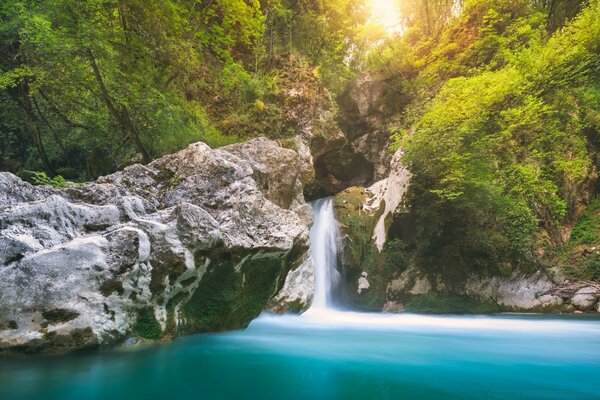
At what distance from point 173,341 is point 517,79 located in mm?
11187

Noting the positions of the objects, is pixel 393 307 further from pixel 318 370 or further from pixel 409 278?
pixel 318 370

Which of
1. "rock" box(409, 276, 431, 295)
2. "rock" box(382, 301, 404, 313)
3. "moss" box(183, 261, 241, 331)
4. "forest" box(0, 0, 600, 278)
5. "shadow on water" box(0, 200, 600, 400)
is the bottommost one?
"rock" box(382, 301, 404, 313)

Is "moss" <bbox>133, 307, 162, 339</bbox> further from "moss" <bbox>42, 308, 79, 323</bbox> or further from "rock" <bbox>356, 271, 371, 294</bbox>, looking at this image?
"rock" <bbox>356, 271, 371, 294</bbox>

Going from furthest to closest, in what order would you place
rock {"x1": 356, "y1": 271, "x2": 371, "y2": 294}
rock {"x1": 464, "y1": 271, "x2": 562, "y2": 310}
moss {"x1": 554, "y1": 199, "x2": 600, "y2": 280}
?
rock {"x1": 356, "y1": 271, "x2": 371, "y2": 294}
rock {"x1": 464, "y1": 271, "x2": 562, "y2": 310}
moss {"x1": 554, "y1": 199, "x2": 600, "y2": 280}

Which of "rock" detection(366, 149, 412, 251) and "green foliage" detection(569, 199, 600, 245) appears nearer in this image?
"green foliage" detection(569, 199, 600, 245)

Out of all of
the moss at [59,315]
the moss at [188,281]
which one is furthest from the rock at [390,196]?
the moss at [59,315]

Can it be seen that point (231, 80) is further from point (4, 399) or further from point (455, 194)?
point (4, 399)

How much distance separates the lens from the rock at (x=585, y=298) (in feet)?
29.1

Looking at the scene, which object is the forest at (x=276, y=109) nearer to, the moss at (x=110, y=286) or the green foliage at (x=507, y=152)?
the green foliage at (x=507, y=152)

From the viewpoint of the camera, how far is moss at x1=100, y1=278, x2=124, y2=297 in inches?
139

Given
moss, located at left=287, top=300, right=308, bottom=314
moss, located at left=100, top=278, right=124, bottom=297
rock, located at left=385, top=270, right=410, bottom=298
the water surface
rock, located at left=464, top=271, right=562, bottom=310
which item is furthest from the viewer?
rock, located at left=385, top=270, right=410, bottom=298

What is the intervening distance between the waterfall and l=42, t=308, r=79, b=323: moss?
815 centimetres

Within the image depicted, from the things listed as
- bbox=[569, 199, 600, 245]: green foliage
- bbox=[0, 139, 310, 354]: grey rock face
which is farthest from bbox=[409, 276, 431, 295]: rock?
bbox=[0, 139, 310, 354]: grey rock face

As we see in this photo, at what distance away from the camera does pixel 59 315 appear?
3.33 metres
